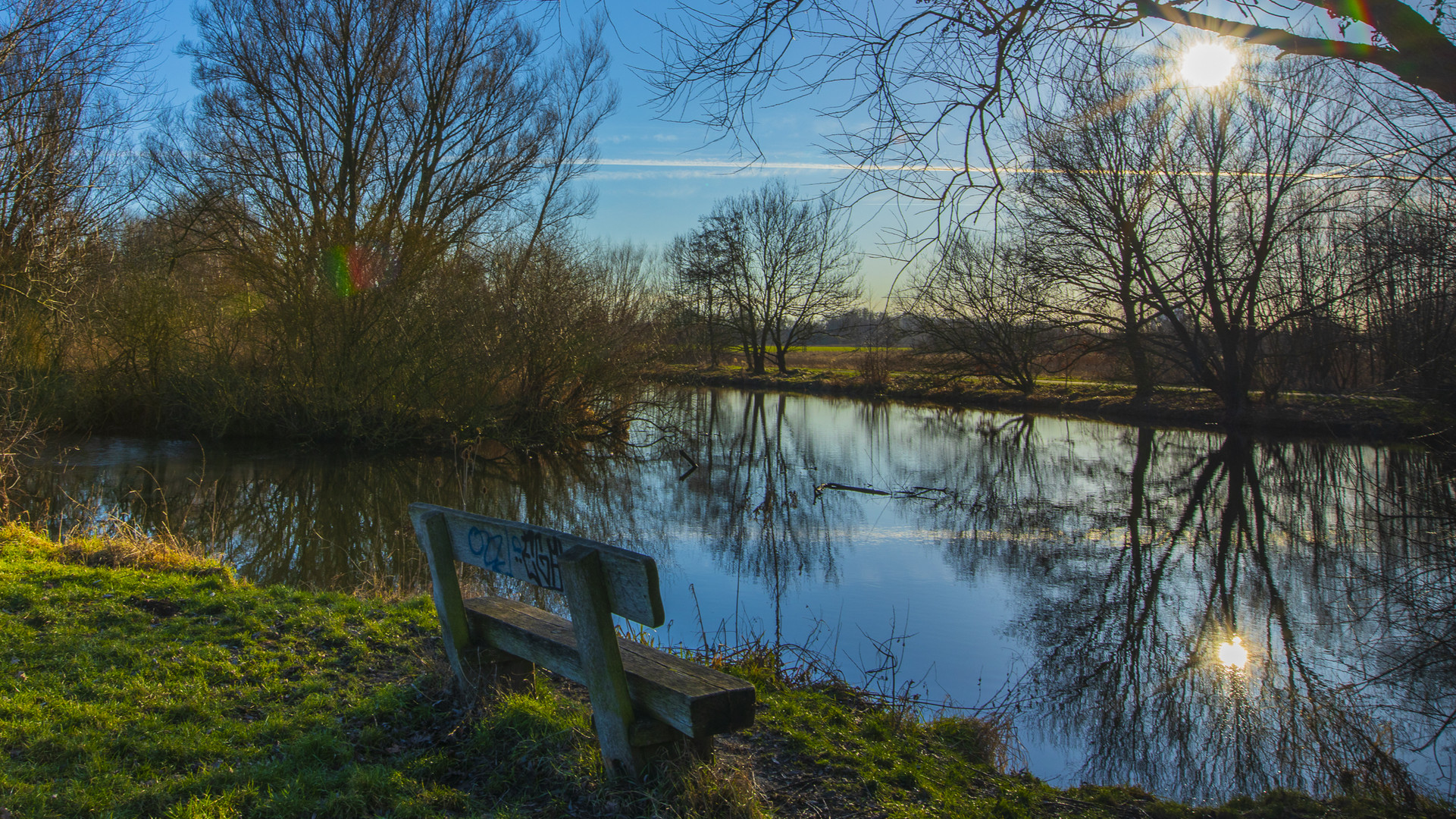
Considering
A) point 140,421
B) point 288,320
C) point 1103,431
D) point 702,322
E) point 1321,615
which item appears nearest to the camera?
point 1321,615

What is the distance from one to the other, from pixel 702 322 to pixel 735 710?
39519mm

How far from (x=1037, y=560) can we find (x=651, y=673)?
27.4 ft

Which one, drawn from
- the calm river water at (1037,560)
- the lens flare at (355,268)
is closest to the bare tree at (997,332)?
the calm river water at (1037,560)

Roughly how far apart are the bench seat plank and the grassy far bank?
0.24 metres

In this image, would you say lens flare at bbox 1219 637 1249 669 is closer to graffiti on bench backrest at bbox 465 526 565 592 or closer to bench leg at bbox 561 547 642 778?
bench leg at bbox 561 547 642 778

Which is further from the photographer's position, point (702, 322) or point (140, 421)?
point (702, 322)

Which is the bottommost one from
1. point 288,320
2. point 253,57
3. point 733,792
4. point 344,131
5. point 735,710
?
point 733,792

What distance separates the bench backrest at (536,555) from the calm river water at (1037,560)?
3593mm

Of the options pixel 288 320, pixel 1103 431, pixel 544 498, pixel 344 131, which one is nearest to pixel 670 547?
pixel 544 498

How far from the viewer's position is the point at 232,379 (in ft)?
56.9

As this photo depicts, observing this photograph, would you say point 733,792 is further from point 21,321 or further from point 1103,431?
point 1103,431

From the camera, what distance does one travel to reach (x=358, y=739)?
360 centimetres

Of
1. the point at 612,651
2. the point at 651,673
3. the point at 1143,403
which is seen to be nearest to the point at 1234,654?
the point at 651,673

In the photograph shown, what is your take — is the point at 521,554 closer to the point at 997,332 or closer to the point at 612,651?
the point at 612,651
